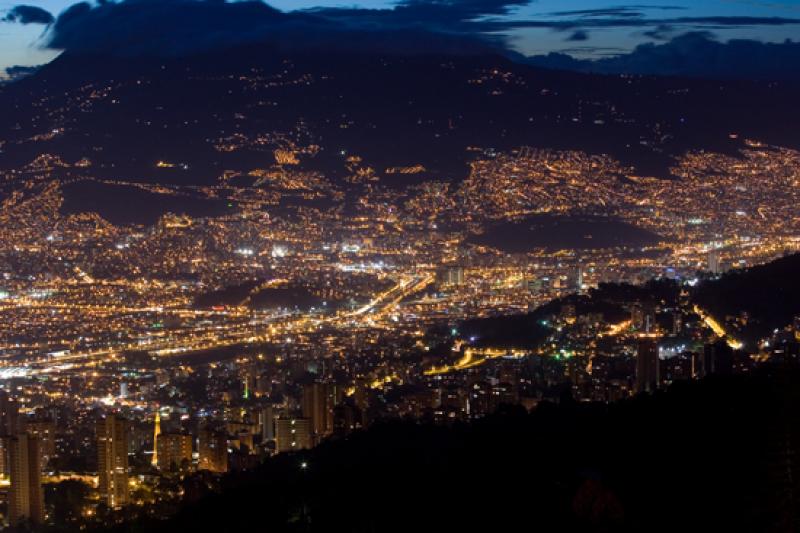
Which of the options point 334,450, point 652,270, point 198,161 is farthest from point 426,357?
point 198,161

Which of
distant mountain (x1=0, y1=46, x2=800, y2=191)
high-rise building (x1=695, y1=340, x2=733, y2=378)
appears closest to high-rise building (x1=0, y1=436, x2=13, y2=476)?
high-rise building (x1=695, y1=340, x2=733, y2=378)

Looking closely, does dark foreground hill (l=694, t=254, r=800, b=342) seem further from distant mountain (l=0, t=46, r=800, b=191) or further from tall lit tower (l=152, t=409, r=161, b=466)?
distant mountain (l=0, t=46, r=800, b=191)

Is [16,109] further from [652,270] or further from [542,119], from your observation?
[652,270]

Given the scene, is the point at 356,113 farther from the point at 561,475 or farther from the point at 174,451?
the point at 561,475

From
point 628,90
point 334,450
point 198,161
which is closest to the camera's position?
point 334,450

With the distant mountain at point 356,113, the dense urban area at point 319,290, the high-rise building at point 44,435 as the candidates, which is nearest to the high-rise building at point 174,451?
the dense urban area at point 319,290

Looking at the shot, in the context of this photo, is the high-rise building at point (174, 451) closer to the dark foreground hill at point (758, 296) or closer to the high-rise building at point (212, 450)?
the high-rise building at point (212, 450)

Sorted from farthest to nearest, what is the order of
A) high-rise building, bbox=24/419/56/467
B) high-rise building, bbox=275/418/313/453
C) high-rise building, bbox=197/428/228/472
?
1. high-rise building, bbox=275/418/313/453
2. high-rise building, bbox=24/419/56/467
3. high-rise building, bbox=197/428/228/472
